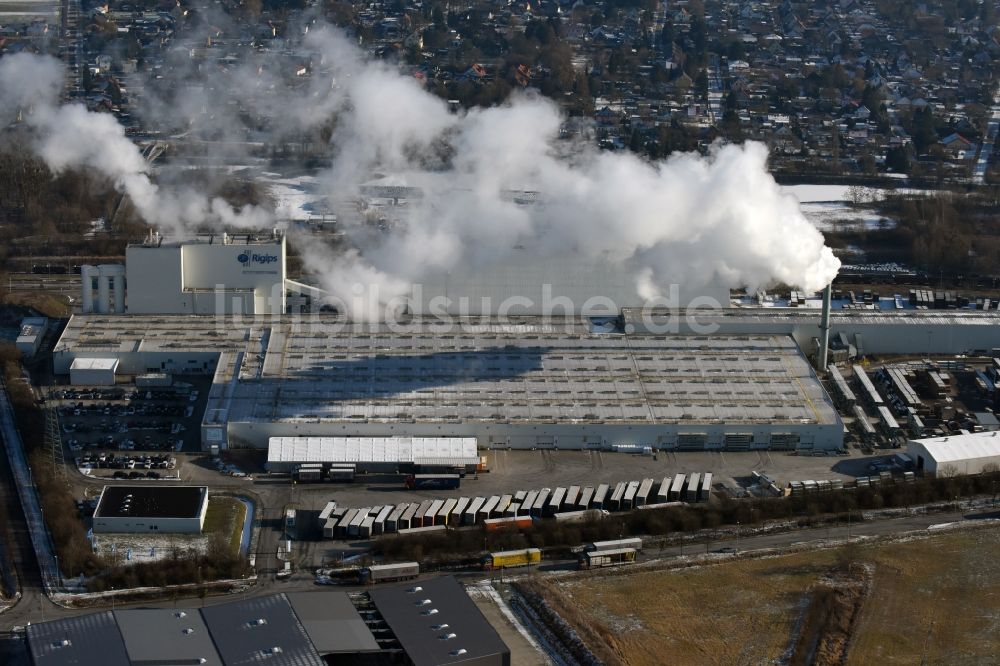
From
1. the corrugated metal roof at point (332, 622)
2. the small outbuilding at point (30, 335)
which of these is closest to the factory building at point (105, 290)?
the small outbuilding at point (30, 335)

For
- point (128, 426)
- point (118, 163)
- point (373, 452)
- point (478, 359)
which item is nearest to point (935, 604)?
point (373, 452)

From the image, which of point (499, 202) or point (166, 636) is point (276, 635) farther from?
point (499, 202)

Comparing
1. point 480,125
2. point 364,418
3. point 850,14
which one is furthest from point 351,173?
point 850,14

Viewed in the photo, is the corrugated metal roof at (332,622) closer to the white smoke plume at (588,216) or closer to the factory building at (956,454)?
the white smoke plume at (588,216)

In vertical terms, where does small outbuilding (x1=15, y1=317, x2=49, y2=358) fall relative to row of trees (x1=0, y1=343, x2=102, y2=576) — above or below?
above

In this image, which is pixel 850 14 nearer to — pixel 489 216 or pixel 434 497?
pixel 489 216

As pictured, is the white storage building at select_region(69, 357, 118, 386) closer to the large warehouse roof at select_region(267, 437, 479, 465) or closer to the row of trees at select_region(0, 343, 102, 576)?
the row of trees at select_region(0, 343, 102, 576)

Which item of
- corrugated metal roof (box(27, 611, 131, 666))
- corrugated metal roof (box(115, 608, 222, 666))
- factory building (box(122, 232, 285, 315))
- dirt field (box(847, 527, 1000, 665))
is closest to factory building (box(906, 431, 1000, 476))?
dirt field (box(847, 527, 1000, 665))
